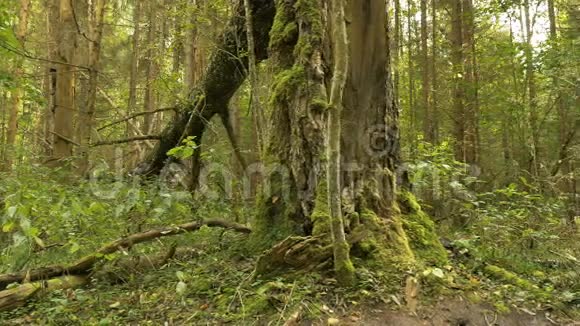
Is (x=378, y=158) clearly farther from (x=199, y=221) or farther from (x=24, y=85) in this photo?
(x=24, y=85)

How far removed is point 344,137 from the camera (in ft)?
15.0

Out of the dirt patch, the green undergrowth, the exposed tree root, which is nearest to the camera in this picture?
the dirt patch

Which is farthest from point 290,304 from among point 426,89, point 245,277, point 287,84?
point 426,89

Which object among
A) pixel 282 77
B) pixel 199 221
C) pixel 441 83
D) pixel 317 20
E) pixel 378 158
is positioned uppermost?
pixel 441 83

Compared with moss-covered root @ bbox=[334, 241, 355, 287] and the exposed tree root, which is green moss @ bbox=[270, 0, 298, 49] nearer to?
the exposed tree root

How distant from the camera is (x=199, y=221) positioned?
4.91 metres

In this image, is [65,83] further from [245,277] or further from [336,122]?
[336,122]

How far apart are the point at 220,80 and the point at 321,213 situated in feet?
13.2

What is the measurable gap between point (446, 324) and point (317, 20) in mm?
3157

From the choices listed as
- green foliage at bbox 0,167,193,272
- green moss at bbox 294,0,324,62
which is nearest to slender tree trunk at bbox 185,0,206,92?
green foliage at bbox 0,167,193,272

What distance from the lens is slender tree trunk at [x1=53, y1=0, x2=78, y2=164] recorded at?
8055 millimetres

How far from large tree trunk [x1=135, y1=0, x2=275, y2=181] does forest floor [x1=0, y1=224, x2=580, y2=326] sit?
10.1ft

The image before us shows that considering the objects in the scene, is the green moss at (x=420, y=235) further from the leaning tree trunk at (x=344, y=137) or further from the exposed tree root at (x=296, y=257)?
the exposed tree root at (x=296, y=257)

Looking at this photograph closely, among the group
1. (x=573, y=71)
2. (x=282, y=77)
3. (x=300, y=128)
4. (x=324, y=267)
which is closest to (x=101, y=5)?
(x=282, y=77)
